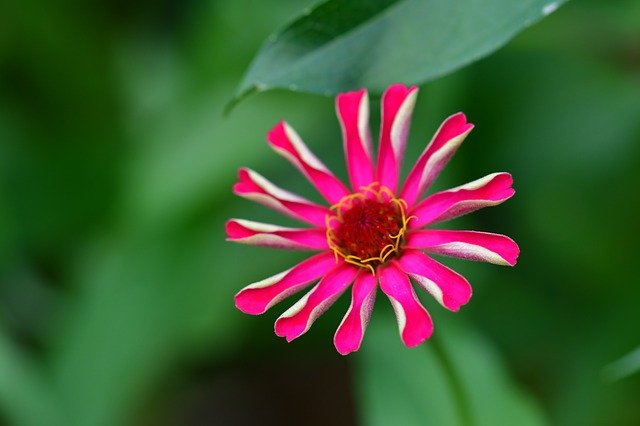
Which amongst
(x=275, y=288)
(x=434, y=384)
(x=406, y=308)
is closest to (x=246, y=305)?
(x=275, y=288)

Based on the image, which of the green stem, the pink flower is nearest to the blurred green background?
the green stem

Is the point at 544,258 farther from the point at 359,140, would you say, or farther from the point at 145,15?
the point at 145,15

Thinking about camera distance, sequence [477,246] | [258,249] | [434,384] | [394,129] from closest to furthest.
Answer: [477,246] → [394,129] → [434,384] → [258,249]

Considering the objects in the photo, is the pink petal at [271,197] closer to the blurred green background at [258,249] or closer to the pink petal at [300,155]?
the pink petal at [300,155]

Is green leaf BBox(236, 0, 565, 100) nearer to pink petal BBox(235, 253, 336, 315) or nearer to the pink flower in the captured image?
the pink flower

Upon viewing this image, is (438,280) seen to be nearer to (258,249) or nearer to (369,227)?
(369,227)

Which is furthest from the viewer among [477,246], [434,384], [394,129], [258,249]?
[258,249]

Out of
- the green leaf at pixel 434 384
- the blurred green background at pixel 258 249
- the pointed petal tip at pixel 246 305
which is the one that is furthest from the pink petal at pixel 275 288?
the blurred green background at pixel 258 249
